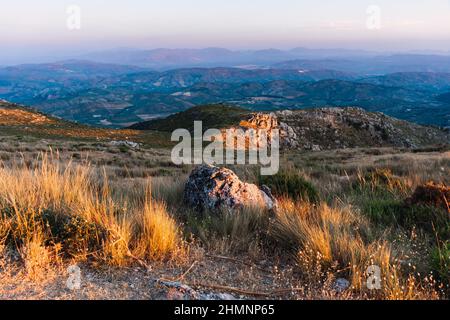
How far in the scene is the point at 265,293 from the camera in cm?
354

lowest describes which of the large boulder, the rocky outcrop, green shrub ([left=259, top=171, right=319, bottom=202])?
the rocky outcrop

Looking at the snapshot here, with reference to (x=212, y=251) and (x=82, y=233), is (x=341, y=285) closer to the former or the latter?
(x=212, y=251)

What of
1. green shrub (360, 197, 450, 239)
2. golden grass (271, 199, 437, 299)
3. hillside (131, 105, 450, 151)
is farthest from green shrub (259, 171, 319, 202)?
hillside (131, 105, 450, 151)

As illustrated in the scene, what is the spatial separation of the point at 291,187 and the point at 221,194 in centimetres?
201

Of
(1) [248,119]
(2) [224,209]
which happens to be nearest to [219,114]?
(1) [248,119]

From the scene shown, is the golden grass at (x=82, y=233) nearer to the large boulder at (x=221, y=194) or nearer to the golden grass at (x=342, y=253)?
the large boulder at (x=221, y=194)

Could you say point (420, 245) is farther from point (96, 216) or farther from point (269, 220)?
point (96, 216)

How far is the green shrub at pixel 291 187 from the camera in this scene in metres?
Answer: 7.10

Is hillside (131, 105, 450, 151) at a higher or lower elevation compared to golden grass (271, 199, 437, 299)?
lower

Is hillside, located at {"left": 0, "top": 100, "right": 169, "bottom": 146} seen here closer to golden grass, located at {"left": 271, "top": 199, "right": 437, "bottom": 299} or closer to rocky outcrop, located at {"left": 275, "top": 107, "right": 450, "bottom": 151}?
rocky outcrop, located at {"left": 275, "top": 107, "right": 450, "bottom": 151}

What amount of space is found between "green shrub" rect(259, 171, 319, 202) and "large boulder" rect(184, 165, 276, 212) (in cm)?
86

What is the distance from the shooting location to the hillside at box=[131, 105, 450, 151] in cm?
6041

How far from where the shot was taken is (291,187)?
7.46 m

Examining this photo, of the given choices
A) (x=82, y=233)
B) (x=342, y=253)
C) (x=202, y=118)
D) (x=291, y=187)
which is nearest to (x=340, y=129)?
(x=202, y=118)
